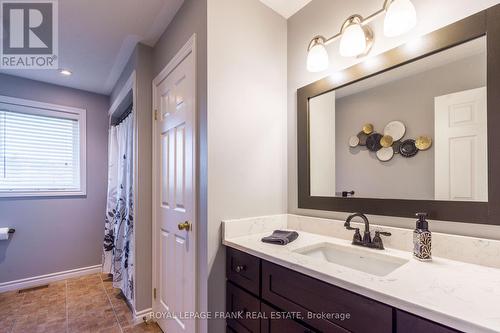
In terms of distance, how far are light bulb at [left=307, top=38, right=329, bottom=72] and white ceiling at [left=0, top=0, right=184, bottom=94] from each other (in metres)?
0.94

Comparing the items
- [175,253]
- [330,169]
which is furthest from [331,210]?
[175,253]

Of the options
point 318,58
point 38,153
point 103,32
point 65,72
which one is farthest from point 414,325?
point 38,153

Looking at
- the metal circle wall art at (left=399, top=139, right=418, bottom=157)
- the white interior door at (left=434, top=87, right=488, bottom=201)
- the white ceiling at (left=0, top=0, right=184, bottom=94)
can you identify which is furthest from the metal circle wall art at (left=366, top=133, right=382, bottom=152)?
the white ceiling at (left=0, top=0, right=184, bottom=94)

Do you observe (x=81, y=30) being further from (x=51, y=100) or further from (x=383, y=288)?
(x=383, y=288)

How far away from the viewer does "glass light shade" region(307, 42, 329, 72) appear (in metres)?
1.37

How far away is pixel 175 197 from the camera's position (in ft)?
5.47

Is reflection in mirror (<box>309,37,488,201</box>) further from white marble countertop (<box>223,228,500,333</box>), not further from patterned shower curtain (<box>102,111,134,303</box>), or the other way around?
patterned shower curtain (<box>102,111,134,303</box>)

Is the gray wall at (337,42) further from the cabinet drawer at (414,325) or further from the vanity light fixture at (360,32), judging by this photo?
the cabinet drawer at (414,325)

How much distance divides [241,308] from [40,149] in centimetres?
302

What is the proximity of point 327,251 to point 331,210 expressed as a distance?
10.0 inches

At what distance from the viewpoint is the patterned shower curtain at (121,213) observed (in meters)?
2.19

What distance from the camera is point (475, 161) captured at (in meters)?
0.92

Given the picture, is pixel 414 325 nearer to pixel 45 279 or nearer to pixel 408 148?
pixel 408 148

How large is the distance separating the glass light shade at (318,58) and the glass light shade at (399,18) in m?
0.34
